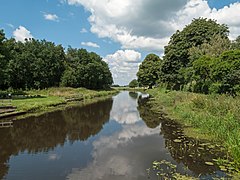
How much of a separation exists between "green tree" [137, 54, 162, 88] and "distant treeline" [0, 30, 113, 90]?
1580cm

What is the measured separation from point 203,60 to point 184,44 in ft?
51.2

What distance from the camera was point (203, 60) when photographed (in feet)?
86.7

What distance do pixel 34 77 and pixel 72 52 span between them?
19.6 metres

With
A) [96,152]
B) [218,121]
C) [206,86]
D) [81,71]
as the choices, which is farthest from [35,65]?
[218,121]

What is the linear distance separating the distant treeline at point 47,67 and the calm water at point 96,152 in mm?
31900

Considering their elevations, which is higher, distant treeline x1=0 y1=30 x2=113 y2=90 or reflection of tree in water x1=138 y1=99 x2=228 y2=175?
distant treeline x1=0 y1=30 x2=113 y2=90

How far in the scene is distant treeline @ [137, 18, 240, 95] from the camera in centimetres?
2198

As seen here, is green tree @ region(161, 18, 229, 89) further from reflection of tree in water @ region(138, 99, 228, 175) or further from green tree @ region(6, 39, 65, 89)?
green tree @ region(6, 39, 65, 89)

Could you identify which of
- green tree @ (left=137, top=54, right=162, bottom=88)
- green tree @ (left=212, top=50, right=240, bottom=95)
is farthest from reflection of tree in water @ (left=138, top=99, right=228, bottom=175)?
green tree @ (left=137, top=54, right=162, bottom=88)

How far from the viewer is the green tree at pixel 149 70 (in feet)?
252

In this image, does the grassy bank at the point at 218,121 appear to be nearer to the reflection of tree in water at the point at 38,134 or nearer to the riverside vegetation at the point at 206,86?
the riverside vegetation at the point at 206,86

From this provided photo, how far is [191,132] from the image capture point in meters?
13.9

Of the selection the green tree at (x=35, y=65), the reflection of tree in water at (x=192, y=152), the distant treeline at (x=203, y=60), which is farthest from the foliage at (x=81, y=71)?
the reflection of tree in water at (x=192, y=152)

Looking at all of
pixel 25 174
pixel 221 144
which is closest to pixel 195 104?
pixel 221 144
